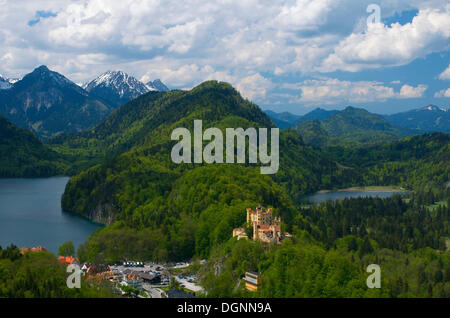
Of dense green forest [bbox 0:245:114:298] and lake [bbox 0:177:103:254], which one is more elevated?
dense green forest [bbox 0:245:114:298]

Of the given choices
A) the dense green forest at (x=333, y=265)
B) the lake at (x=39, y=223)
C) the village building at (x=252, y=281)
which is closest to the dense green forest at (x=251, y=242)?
the dense green forest at (x=333, y=265)

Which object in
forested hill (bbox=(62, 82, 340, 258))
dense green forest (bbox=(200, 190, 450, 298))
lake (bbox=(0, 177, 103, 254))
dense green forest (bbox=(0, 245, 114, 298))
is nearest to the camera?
dense green forest (bbox=(0, 245, 114, 298))

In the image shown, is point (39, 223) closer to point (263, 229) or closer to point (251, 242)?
point (251, 242)

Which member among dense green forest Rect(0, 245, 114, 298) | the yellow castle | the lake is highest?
the yellow castle

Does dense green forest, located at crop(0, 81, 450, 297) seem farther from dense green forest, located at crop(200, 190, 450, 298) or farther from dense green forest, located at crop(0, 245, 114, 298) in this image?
dense green forest, located at crop(0, 245, 114, 298)

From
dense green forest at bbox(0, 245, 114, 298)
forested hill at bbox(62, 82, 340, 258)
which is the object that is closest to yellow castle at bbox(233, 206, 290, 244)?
forested hill at bbox(62, 82, 340, 258)

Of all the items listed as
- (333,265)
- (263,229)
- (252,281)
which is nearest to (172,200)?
(263,229)

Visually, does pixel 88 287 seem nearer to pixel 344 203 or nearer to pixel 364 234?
pixel 364 234
